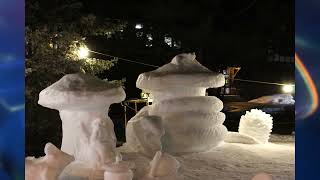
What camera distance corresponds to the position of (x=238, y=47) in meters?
14.2

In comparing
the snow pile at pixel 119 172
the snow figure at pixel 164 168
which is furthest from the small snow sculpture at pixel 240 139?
the snow pile at pixel 119 172

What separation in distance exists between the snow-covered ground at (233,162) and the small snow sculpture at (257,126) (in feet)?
0.90

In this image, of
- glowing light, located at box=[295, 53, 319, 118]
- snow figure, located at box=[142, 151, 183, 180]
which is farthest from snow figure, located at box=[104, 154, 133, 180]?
glowing light, located at box=[295, 53, 319, 118]

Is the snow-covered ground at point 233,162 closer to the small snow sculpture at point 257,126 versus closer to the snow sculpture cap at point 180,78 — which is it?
the small snow sculpture at point 257,126

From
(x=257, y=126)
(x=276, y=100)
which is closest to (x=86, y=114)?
(x=257, y=126)

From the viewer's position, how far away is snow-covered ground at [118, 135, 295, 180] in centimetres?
615

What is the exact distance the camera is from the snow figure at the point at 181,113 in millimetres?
7336

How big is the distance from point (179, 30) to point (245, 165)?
7.65 metres

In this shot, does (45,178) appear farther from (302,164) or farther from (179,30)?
(179,30)

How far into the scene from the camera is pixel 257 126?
8.73 meters

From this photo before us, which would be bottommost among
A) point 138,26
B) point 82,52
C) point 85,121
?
point 85,121

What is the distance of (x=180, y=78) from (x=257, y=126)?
2.21 metres

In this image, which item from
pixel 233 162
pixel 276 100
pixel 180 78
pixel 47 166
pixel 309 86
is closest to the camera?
pixel 309 86

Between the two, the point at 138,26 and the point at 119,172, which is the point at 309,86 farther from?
the point at 138,26
